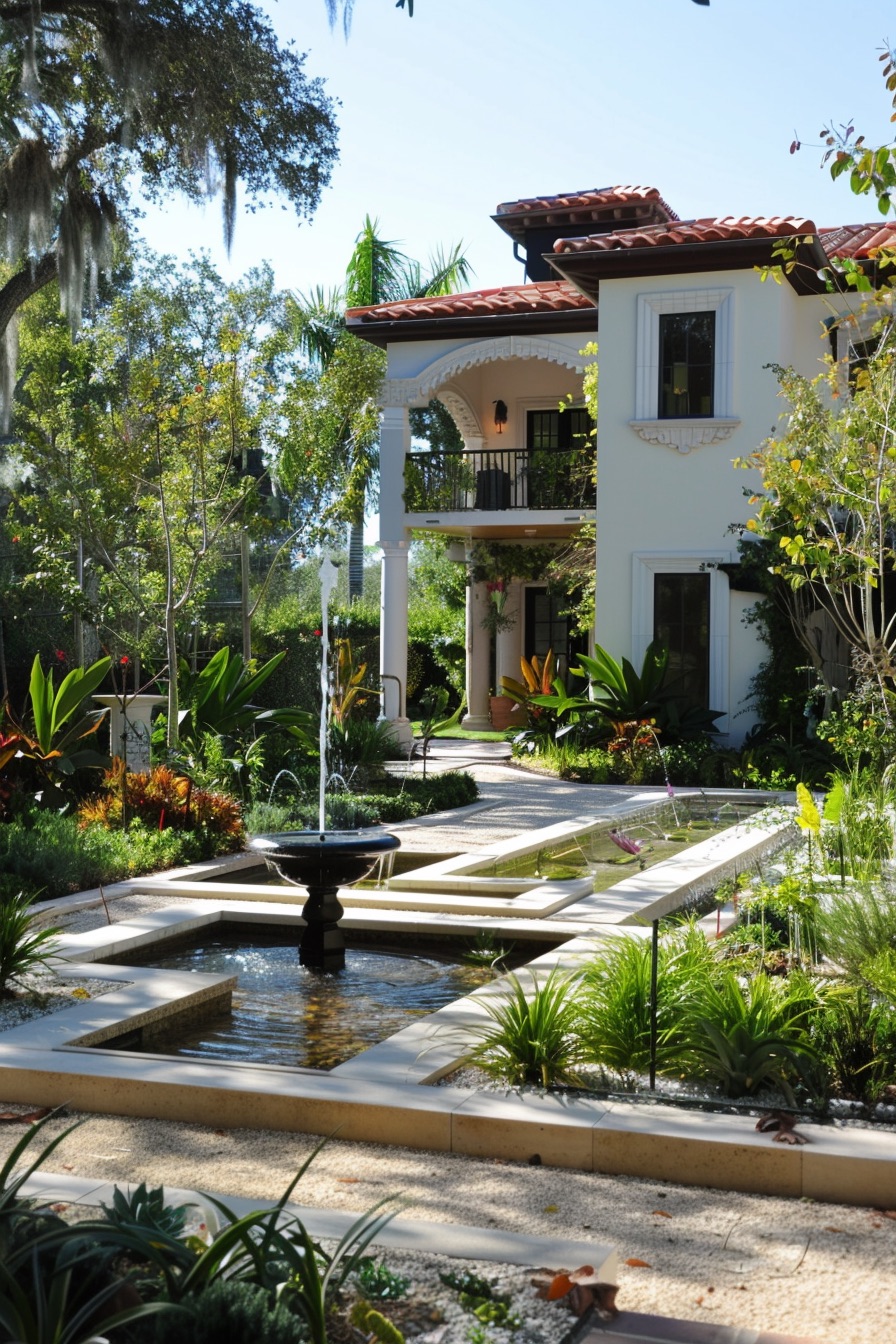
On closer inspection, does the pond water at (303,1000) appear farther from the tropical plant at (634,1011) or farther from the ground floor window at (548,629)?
the ground floor window at (548,629)

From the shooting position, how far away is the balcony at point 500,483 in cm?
2016

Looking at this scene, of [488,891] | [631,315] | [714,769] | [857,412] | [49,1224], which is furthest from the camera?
[631,315]

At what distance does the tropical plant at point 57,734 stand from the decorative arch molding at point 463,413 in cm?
1273

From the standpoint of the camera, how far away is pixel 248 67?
48.0 ft

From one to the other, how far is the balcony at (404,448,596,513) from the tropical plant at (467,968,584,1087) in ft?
50.4

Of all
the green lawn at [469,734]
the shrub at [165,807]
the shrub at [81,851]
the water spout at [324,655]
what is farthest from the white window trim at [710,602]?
the shrub at [81,851]

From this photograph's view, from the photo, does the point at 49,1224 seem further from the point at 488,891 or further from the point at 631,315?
the point at 631,315

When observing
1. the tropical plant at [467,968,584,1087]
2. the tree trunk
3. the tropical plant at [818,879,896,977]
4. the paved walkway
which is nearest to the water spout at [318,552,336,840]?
the paved walkway

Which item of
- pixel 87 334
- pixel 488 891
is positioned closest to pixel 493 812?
pixel 488 891

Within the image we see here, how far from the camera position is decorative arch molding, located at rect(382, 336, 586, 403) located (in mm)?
19766

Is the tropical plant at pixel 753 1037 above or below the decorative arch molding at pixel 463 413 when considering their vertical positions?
below

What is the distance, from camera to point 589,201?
23.0 meters

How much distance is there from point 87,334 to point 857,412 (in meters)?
22.1

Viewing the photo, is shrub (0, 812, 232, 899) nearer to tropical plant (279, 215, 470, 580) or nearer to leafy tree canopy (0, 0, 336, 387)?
tropical plant (279, 215, 470, 580)
